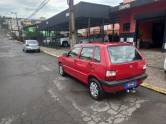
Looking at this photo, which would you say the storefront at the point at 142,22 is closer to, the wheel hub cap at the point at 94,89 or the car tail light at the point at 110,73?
the wheel hub cap at the point at 94,89

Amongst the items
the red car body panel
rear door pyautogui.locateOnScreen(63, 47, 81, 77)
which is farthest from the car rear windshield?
rear door pyautogui.locateOnScreen(63, 47, 81, 77)

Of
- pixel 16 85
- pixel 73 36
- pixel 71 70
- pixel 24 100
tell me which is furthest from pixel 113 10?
pixel 24 100

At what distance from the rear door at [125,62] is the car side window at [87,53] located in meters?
0.73

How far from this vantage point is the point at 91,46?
5.33 m

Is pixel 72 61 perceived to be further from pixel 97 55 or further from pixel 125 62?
pixel 125 62

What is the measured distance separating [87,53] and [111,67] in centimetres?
Result: 125

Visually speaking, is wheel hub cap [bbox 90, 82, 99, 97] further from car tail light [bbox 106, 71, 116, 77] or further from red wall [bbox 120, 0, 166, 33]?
red wall [bbox 120, 0, 166, 33]

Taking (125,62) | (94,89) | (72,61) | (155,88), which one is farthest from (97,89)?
(155,88)

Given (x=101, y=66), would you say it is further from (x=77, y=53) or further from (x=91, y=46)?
(x=77, y=53)

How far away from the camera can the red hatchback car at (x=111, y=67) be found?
4574 millimetres

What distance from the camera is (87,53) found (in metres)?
5.48

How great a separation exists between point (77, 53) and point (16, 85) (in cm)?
289

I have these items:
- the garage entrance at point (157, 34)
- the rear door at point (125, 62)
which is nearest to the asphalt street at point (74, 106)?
the rear door at point (125, 62)

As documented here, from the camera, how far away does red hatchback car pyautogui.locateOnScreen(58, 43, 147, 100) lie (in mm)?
4574
